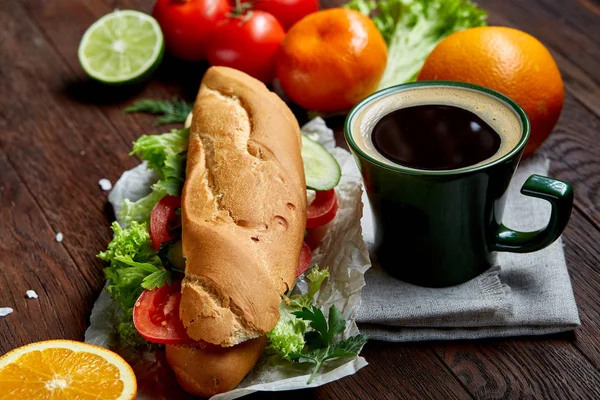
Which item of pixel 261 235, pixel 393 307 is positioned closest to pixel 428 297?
pixel 393 307

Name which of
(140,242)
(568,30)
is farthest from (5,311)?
(568,30)

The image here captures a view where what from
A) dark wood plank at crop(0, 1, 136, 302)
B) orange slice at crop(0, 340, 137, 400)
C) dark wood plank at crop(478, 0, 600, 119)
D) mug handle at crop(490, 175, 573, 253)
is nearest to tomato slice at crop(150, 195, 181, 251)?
dark wood plank at crop(0, 1, 136, 302)

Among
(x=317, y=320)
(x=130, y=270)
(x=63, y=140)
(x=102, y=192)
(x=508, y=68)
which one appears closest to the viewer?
(x=317, y=320)

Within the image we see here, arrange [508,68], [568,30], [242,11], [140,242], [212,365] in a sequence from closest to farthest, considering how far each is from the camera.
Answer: [212,365] < [140,242] < [508,68] < [242,11] < [568,30]

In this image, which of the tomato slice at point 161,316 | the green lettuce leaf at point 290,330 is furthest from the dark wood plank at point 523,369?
the tomato slice at point 161,316

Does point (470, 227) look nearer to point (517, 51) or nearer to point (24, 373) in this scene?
point (517, 51)

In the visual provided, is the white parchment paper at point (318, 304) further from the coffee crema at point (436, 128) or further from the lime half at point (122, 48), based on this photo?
the lime half at point (122, 48)

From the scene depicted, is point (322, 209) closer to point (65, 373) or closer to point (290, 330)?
point (290, 330)
